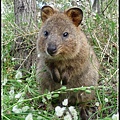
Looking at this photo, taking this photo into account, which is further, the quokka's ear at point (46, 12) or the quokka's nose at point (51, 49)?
the quokka's ear at point (46, 12)

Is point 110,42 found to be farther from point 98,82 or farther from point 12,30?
point 12,30

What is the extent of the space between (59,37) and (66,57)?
29 centimetres

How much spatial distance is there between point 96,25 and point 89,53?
1445 mm

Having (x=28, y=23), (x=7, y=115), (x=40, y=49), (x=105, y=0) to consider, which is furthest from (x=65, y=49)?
(x=105, y=0)

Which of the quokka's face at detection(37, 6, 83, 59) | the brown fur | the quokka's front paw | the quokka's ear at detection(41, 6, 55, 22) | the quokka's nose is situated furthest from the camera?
the quokka's ear at detection(41, 6, 55, 22)

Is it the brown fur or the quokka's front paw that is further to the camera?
the quokka's front paw

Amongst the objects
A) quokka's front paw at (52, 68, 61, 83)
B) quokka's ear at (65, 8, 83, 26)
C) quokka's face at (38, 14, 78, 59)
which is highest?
quokka's ear at (65, 8, 83, 26)

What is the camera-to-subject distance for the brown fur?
436 centimetres

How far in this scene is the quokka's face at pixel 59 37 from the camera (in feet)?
13.8

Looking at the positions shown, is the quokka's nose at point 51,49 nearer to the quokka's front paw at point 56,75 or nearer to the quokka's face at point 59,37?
the quokka's face at point 59,37

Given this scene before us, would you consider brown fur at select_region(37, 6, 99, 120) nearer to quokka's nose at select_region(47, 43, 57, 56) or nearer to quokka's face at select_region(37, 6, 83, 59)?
quokka's face at select_region(37, 6, 83, 59)

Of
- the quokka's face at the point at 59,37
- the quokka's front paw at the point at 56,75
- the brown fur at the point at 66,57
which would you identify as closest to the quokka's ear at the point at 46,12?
the brown fur at the point at 66,57

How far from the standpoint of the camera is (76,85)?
4.60 metres

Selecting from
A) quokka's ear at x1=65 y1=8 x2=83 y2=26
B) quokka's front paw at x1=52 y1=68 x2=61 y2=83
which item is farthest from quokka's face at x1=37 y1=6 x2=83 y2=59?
quokka's front paw at x1=52 y1=68 x2=61 y2=83
